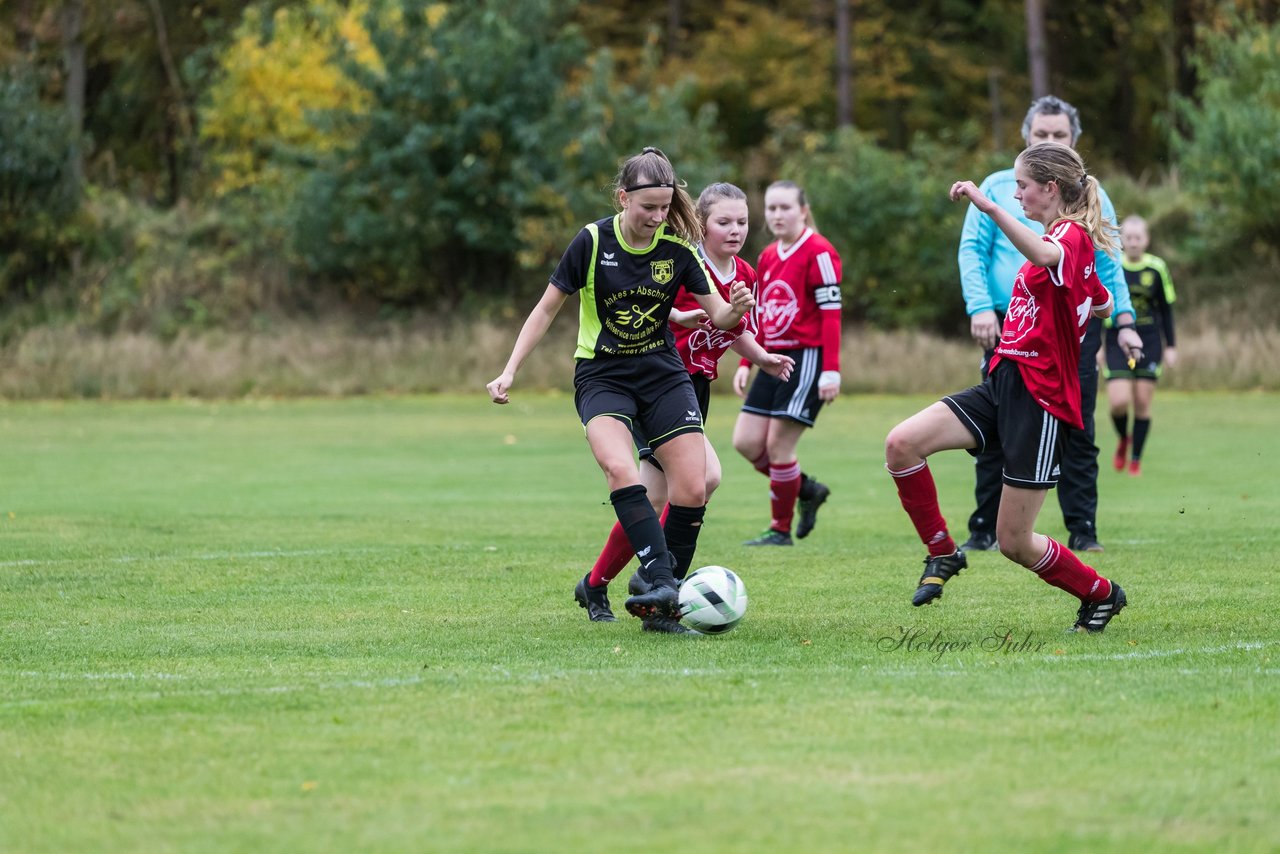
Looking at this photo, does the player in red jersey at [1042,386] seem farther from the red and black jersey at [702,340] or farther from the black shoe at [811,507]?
the black shoe at [811,507]

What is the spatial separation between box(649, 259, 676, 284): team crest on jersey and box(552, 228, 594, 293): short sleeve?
0.87 ft

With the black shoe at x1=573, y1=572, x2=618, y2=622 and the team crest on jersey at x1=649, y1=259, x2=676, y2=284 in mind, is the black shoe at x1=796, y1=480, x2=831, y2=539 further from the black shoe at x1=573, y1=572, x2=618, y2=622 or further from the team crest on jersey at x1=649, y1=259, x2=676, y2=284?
the team crest on jersey at x1=649, y1=259, x2=676, y2=284

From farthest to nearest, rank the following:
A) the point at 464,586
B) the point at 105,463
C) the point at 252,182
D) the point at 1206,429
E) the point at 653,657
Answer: the point at 252,182
the point at 1206,429
the point at 105,463
the point at 464,586
the point at 653,657

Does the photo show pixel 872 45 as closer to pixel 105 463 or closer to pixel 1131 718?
pixel 105 463

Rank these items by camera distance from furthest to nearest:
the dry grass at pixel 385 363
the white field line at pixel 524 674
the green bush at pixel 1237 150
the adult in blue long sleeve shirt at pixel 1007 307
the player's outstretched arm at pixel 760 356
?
the green bush at pixel 1237 150 < the dry grass at pixel 385 363 < the adult in blue long sleeve shirt at pixel 1007 307 < the player's outstretched arm at pixel 760 356 < the white field line at pixel 524 674

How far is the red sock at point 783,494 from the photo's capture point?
10516 mm

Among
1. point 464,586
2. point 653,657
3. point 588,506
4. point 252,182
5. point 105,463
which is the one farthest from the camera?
point 252,182

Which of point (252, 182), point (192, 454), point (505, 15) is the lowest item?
point (192, 454)

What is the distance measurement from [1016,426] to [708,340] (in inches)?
71.0

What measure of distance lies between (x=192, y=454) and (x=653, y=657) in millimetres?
12512

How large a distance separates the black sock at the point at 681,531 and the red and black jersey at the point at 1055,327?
1.45 m

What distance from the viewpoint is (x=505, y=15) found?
35.1 meters

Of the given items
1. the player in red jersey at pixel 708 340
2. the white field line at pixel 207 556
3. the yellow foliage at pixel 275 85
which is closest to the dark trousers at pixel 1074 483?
the player in red jersey at pixel 708 340

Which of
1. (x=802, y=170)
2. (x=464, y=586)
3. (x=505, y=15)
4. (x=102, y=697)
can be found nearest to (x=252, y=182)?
(x=505, y=15)
